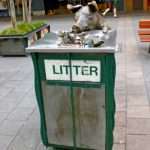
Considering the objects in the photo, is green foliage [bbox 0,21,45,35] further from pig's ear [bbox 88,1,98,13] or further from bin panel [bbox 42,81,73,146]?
bin panel [bbox 42,81,73,146]

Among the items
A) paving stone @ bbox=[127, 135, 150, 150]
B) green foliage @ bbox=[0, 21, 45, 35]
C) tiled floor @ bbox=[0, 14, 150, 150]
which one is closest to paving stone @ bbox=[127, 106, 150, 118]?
tiled floor @ bbox=[0, 14, 150, 150]

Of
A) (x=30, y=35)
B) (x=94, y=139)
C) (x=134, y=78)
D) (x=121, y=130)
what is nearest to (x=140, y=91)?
(x=134, y=78)

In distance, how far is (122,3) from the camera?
2052cm

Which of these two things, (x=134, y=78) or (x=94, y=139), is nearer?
(x=94, y=139)

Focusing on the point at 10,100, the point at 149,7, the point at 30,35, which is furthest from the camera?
the point at 149,7

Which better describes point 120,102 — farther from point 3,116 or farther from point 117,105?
point 3,116

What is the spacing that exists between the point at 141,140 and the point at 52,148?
3.43ft

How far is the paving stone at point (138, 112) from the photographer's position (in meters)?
4.27

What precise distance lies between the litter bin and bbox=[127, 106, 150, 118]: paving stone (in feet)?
4.01

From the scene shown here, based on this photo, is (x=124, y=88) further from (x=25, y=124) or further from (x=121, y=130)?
(x=25, y=124)

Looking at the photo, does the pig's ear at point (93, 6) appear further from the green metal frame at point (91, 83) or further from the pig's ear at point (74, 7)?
the green metal frame at point (91, 83)

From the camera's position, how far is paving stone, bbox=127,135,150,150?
3.48m

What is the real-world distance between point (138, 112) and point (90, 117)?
1470 millimetres

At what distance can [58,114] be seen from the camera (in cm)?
321
